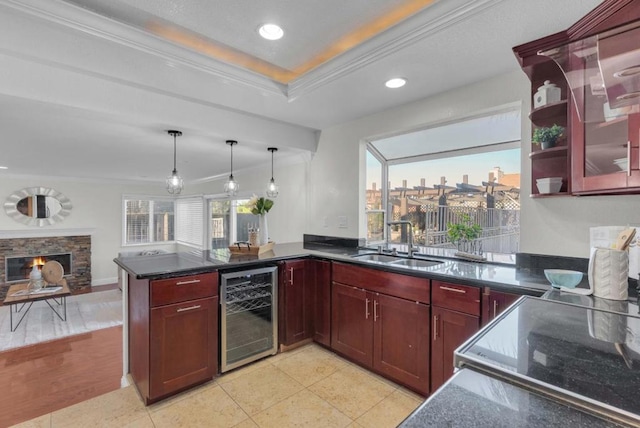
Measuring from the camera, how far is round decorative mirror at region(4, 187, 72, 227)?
19.9ft

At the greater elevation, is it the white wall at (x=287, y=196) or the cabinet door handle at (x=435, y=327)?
the white wall at (x=287, y=196)

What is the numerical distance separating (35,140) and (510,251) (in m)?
4.87

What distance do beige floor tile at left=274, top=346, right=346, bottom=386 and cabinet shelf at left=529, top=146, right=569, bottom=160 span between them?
7.07 feet

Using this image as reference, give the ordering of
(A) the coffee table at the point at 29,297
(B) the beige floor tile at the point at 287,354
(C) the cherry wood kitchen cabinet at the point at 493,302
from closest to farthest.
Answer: (C) the cherry wood kitchen cabinet at the point at 493,302
(B) the beige floor tile at the point at 287,354
(A) the coffee table at the point at 29,297

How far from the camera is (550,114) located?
1904 millimetres

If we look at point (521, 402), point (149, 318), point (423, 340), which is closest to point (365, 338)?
point (423, 340)

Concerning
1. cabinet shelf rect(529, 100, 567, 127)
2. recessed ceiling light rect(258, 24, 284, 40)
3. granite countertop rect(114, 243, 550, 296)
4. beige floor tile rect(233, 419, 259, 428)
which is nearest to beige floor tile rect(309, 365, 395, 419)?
beige floor tile rect(233, 419, 259, 428)

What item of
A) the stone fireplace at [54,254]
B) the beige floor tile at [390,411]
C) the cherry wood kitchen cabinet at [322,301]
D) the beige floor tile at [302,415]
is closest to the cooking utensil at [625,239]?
the beige floor tile at [390,411]

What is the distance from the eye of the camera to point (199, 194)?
287 inches

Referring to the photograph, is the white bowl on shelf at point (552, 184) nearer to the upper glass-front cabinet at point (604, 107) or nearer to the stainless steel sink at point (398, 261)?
the upper glass-front cabinet at point (604, 107)

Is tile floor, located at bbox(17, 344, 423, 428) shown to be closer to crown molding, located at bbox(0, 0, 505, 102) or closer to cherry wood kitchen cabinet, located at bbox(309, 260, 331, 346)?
cherry wood kitchen cabinet, located at bbox(309, 260, 331, 346)

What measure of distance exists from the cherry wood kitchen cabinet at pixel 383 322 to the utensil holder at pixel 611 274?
88cm

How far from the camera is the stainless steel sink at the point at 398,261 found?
2.49m

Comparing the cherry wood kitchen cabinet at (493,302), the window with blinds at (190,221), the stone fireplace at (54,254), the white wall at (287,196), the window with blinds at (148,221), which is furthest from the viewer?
the window with blinds at (148,221)
